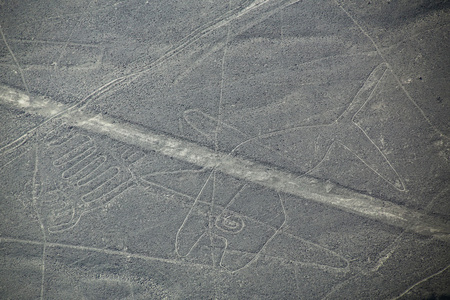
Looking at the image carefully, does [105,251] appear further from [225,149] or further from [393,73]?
[393,73]

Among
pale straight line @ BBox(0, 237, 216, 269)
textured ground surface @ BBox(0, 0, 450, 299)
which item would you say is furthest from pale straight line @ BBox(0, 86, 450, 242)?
pale straight line @ BBox(0, 237, 216, 269)

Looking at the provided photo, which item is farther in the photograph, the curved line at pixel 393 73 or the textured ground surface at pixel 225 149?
the curved line at pixel 393 73

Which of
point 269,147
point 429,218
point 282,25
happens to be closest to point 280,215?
point 269,147

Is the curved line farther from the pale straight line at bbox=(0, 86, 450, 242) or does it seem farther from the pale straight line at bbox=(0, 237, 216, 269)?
the pale straight line at bbox=(0, 237, 216, 269)

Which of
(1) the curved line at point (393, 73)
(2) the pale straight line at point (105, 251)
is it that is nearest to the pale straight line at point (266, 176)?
(1) the curved line at point (393, 73)

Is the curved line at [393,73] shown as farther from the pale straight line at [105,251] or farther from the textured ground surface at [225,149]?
the pale straight line at [105,251]

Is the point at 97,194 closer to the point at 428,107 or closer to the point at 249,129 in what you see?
the point at 249,129

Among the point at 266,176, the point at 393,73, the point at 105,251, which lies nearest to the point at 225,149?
the point at 266,176
